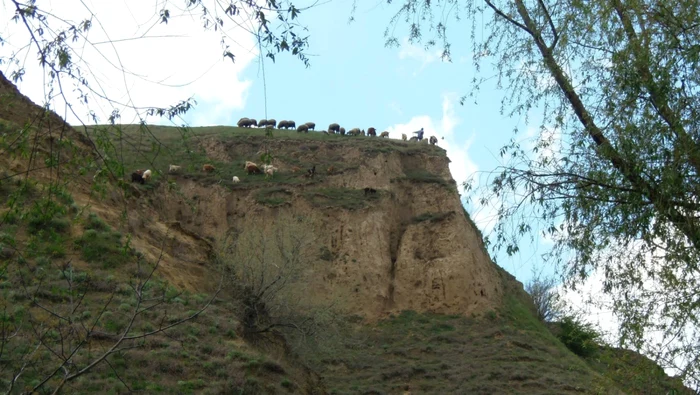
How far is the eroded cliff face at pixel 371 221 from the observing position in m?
37.4

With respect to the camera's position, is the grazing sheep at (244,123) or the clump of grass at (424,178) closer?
the clump of grass at (424,178)

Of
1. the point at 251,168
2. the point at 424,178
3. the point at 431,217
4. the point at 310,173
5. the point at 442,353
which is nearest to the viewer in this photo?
the point at 442,353

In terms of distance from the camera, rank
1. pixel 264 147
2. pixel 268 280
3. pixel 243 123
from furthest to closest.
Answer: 1. pixel 243 123
2. pixel 264 147
3. pixel 268 280

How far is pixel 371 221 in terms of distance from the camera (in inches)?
1581

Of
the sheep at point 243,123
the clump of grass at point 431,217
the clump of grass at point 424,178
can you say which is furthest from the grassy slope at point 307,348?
the clump of grass at point 431,217

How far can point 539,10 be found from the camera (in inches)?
406

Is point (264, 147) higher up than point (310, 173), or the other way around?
point (264, 147)

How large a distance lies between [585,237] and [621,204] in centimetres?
61

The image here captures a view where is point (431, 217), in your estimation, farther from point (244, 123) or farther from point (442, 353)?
point (244, 123)

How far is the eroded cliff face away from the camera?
123 feet

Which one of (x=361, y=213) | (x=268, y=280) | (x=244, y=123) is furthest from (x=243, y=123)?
(x=268, y=280)

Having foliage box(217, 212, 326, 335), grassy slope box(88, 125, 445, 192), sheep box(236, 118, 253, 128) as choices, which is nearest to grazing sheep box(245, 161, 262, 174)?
grassy slope box(88, 125, 445, 192)

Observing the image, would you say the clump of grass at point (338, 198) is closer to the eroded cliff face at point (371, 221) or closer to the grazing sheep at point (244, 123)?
the eroded cliff face at point (371, 221)

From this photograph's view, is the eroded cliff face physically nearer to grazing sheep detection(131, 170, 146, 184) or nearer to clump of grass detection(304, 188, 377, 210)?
clump of grass detection(304, 188, 377, 210)
